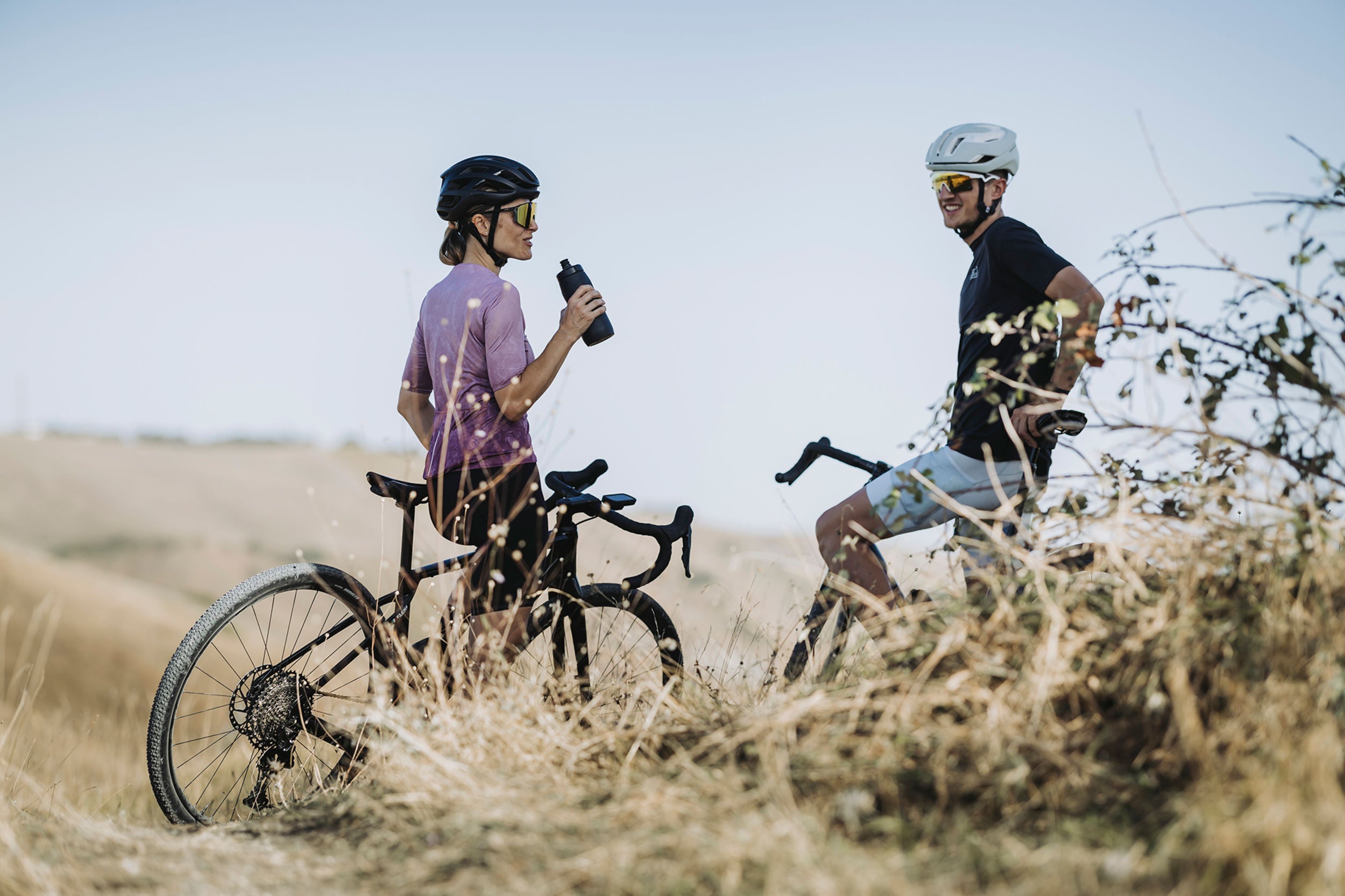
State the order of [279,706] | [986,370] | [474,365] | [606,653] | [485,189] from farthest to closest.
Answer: [606,653] → [485,189] → [474,365] → [279,706] → [986,370]

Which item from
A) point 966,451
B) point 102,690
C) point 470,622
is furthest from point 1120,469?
point 102,690

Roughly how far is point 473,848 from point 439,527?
4.52 ft

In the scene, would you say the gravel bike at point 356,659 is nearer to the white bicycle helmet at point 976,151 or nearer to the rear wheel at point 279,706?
the rear wheel at point 279,706

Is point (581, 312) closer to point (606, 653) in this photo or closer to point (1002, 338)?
point (606, 653)

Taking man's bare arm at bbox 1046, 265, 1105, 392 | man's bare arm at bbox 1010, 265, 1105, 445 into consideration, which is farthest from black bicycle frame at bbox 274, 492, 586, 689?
man's bare arm at bbox 1046, 265, 1105, 392

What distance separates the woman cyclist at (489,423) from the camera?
3.38 meters

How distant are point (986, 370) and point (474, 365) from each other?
1728 mm

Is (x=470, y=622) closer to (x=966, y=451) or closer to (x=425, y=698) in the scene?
(x=425, y=698)

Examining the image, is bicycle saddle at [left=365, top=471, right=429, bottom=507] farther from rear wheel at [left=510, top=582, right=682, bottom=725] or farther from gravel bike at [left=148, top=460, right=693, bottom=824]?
rear wheel at [left=510, top=582, right=682, bottom=725]

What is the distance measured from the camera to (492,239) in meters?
3.65

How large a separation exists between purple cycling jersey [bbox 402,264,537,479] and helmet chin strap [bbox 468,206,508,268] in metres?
0.16

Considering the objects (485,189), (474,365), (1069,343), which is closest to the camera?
(1069,343)

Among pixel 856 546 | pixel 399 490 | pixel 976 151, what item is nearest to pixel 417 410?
pixel 399 490

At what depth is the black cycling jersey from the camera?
3334 mm
